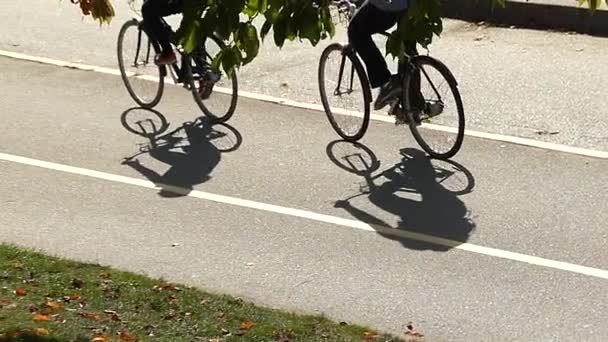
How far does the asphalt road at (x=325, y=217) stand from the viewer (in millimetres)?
7035

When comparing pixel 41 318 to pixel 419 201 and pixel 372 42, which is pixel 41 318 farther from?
pixel 372 42

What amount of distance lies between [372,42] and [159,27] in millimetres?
1987

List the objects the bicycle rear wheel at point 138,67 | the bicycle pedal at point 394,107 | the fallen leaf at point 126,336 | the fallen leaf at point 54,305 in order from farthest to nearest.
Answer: the bicycle rear wheel at point 138,67
the bicycle pedal at point 394,107
the fallen leaf at point 54,305
the fallen leaf at point 126,336

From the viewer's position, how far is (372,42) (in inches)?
366

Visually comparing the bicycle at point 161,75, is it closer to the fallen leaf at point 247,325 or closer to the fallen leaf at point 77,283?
the fallen leaf at point 77,283

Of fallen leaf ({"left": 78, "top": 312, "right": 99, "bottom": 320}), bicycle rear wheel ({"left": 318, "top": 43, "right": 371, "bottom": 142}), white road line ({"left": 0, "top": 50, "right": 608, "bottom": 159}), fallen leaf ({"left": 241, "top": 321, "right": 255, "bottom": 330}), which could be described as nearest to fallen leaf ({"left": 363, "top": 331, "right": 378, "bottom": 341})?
fallen leaf ({"left": 241, "top": 321, "right": 255, "bottom": 330})

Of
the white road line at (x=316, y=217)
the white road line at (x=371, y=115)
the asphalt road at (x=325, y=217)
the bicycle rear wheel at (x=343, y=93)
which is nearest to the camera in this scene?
the asphalt road at (x=325, y=217)

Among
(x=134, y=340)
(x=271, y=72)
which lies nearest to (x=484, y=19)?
(x=271, y=72)

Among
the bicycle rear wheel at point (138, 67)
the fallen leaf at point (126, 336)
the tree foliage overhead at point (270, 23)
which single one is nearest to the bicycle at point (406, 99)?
the bicycle rear wheel at point (138, 67)

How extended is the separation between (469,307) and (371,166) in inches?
105

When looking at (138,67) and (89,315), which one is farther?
(138,67)

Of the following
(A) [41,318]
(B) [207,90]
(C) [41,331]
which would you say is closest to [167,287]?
(A) [41,318]

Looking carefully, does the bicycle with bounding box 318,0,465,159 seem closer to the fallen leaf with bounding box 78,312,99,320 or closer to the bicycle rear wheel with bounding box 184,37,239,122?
the bicycle rear wheel with bounding box 184,37,239,122

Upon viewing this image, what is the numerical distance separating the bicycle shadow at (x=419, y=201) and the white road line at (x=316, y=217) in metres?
0.01
